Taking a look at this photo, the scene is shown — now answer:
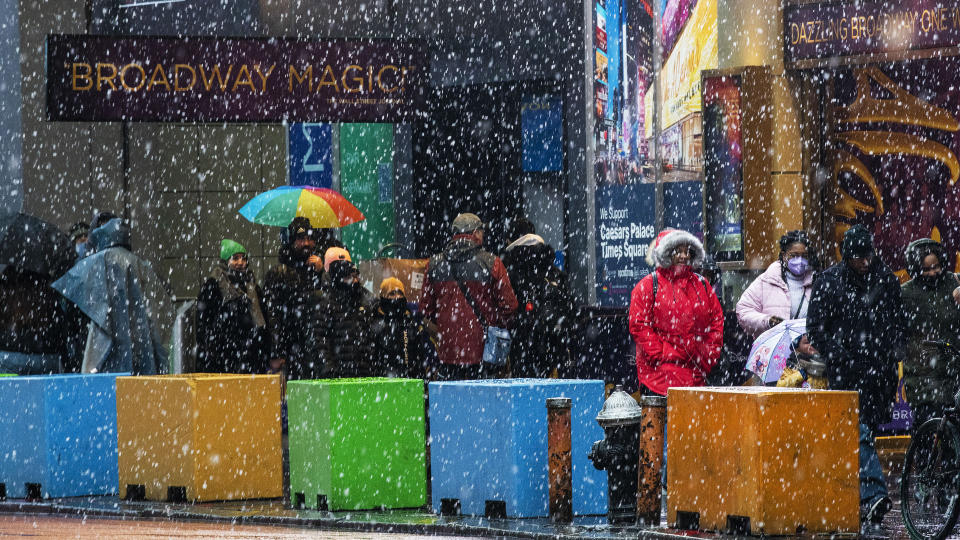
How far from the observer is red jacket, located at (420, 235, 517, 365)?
14.6 m

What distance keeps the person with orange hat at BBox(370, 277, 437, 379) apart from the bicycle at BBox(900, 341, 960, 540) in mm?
5313

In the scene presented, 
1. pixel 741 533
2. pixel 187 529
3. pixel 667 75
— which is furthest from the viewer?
pixel 667 75

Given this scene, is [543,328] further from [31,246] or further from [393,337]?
[31,246]

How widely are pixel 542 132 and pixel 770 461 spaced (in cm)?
1460

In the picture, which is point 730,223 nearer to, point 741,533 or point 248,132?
point 741,533

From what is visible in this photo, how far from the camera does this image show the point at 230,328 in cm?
1683

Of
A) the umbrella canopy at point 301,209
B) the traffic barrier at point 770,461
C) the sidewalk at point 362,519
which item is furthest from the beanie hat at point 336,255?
the traffic barrier at point 770,461

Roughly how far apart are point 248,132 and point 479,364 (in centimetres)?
1166

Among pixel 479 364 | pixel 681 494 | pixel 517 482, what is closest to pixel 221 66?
pixel 479 364

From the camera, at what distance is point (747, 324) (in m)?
14.1

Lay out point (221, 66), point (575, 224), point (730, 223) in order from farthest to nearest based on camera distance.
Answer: point (575, 224)
point (730, 223)
point (221, 66)

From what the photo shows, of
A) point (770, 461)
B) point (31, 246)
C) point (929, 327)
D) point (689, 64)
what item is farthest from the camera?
point (689, 64)

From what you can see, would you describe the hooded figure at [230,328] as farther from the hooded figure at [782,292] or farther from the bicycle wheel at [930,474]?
the bicycle wheel at [930,474]

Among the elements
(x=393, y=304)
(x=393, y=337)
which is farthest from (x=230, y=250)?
(x=393, y=337)
